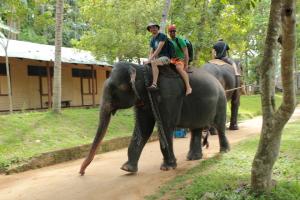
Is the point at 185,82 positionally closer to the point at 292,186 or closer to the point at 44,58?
the point at 292,186

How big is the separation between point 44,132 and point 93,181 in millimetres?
4435

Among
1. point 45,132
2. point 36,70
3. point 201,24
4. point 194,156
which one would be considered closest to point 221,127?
point 194,156

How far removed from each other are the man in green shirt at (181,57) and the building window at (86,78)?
15.9 meters

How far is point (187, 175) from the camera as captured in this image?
23.7 ft

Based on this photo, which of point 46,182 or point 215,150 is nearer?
point 46,182

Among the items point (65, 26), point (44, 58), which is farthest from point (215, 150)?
point (65, 26)

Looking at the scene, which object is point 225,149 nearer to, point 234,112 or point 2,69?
point 234,112

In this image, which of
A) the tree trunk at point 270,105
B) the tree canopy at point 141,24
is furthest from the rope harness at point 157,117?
the tree canopy at point 141,24

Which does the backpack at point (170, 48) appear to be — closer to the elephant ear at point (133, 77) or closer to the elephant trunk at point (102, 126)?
the elephant ear at point (133, 77)

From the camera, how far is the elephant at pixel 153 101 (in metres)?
7.60

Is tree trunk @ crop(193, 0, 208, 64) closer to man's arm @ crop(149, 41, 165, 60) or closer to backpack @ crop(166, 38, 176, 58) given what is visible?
backpack @ crop(166, 38, 176, 58)

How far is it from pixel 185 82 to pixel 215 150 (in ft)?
8.24

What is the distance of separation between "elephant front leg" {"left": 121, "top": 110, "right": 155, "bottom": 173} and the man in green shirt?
→ 2.83ft

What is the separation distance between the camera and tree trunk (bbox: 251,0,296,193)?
5.01 metres
